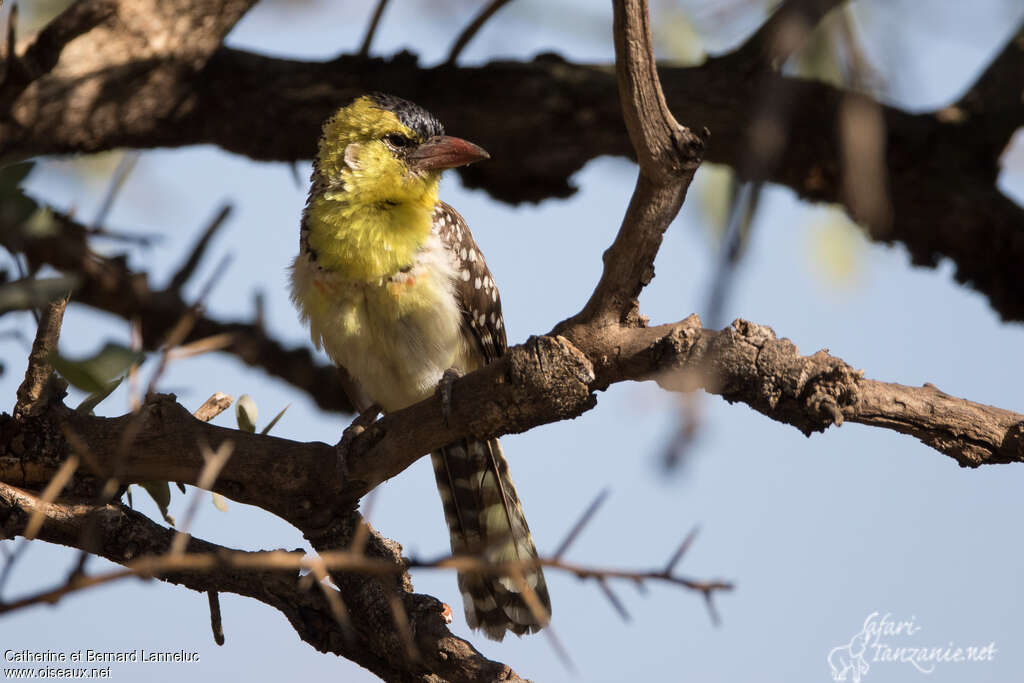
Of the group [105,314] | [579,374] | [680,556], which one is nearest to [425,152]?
[105,314]

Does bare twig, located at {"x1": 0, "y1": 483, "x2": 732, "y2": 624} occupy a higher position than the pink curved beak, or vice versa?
the pink curved beak

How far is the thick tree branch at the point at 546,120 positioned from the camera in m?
4.54

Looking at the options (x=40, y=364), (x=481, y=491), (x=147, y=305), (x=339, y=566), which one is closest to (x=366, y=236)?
(x=147, y=305)

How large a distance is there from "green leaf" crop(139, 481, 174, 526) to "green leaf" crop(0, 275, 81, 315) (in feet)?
4.82

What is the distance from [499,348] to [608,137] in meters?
1.07

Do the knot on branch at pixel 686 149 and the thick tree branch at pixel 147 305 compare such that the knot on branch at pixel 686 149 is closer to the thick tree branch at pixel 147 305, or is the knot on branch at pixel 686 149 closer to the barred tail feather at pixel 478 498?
the thick tree branch at pixel 147 305

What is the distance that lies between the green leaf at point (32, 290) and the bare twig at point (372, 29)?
3.07 metres

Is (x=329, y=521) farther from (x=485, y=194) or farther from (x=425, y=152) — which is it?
(x=485, y=194)

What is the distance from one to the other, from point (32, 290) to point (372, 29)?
3166 millimetres

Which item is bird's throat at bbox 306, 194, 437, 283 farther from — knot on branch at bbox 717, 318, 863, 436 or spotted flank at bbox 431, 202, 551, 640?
knot on branch at bbox 717, 318, 863, 436

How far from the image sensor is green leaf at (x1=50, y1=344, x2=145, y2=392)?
2104mm

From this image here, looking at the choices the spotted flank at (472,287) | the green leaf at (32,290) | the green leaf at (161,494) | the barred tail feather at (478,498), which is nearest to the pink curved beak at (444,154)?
the spotted flank at (472,287)

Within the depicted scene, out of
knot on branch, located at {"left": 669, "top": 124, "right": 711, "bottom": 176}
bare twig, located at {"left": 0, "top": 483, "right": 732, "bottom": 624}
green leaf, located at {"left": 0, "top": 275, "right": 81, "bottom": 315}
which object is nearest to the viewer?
bare twig, located at {"left": 0, "top": 483, "right": 732, "bottom": 624}

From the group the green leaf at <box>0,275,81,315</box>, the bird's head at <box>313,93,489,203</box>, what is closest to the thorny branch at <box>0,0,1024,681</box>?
the green leaf at <box>0,275,81,315</box>
